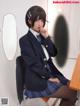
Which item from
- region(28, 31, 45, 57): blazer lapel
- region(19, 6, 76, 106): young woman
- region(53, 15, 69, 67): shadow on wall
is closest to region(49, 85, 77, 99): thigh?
region(19, 6, 76, 106): young woman

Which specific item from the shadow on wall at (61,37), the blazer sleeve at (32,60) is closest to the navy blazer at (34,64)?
the blazer sleeve at (32,60)

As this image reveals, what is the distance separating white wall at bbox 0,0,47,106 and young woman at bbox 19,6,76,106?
1.95 ft

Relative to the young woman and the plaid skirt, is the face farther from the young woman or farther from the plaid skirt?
the plaid skirt

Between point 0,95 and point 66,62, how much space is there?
82 cm

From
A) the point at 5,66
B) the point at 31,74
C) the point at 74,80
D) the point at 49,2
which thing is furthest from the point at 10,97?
the point at 74,80

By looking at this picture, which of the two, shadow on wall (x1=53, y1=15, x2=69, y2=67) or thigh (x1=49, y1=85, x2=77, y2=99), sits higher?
shadow on wall (x1=53, y1=15, x2=69, y2=67)

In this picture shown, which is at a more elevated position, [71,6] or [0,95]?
[71,6]

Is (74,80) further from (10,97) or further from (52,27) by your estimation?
(10,97)

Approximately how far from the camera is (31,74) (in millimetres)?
2518

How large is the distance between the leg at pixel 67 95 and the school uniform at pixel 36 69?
35mm

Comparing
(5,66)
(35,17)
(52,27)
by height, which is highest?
(35,17)

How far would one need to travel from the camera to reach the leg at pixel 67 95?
2.47 m

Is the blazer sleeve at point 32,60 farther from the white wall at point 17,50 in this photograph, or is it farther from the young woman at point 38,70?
the white wall at point 17,50

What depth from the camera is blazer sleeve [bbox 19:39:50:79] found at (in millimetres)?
2470
